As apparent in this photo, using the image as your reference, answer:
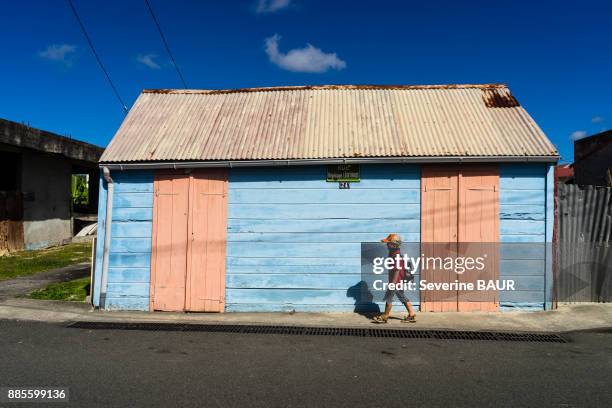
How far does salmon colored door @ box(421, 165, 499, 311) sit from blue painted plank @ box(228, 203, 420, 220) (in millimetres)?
412

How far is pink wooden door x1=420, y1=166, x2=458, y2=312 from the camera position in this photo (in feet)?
26.2

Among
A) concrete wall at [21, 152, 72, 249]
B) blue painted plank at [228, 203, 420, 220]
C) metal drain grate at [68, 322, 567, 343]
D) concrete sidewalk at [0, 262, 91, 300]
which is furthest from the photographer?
concrete wall at [21, 152, 72, 249]

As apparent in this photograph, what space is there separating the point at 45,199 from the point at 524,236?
55.7 ft

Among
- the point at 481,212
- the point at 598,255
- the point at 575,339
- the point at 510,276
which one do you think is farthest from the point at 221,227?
the point at 598,255

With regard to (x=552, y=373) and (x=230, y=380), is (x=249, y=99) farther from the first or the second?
(x=552, y=373)

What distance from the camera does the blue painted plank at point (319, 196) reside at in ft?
26.5

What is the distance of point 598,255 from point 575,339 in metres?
2.48

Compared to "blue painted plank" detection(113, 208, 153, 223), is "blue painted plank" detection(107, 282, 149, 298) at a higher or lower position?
lower

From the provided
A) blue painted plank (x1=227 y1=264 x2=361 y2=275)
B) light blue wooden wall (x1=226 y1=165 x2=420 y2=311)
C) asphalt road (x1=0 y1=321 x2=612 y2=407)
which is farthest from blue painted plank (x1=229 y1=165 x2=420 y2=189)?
asphalt road (x1=0 y1=321 x2=612 y2=407)

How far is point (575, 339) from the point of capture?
648 centimetres

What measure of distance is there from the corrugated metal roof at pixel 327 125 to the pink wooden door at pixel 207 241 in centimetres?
55

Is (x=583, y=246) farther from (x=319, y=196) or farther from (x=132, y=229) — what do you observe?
(x=132, y=229)

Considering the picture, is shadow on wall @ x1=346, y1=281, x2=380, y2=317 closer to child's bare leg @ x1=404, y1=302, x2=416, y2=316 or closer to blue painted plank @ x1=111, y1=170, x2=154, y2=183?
child's bare leg @ x1=404, y1=302, x2=416, y2=316

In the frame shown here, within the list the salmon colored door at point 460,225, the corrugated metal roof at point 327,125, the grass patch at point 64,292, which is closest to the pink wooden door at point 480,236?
the salmon colored door at point 460,225
